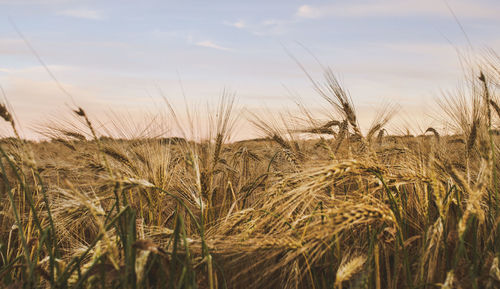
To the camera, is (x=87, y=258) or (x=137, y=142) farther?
(x=137, y=142)

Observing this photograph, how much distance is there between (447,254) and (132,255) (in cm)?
135

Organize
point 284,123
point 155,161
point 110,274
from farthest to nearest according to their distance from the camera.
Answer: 1. point 284,123
2. point 155,161
3. point 110,274

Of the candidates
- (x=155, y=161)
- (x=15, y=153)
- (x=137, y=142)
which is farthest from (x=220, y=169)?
(x=15, y=153)

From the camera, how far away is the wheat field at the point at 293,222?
147cm

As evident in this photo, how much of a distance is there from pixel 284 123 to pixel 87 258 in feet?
5.56

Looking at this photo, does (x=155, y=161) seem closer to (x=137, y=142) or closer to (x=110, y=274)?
(x=137, y=142)

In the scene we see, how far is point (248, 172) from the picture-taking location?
13.1 ft

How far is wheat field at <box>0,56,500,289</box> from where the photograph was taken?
147cm

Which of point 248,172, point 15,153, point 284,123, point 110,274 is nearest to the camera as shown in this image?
point 110,274

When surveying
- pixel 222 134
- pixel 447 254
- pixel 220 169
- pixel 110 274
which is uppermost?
pixel 222 134

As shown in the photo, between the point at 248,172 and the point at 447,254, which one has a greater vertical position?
the point at 248,172

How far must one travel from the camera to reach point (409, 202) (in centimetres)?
251

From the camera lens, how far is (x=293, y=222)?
1.83 meters

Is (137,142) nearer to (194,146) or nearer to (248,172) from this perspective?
(194,146)
